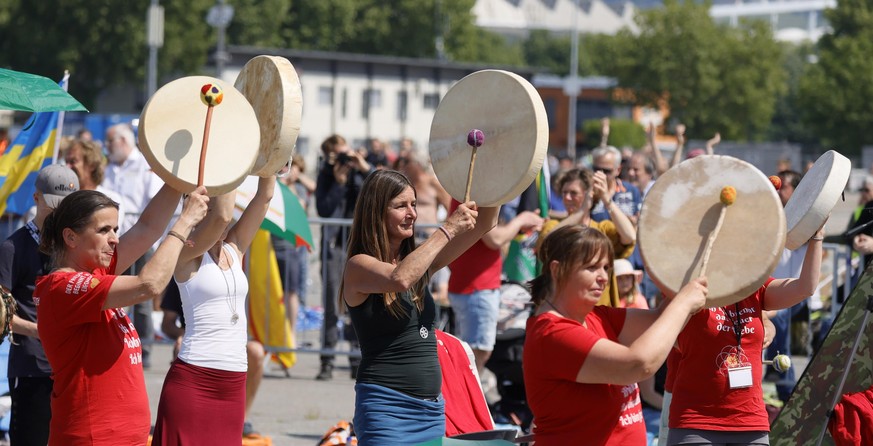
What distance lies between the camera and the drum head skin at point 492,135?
4.23 m

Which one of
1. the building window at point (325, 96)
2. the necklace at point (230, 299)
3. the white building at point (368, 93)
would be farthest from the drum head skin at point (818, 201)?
the building window at point (325, 96)

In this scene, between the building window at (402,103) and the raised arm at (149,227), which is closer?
the raised arm at (149,227)

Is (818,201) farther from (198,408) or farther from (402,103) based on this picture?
(402,103)

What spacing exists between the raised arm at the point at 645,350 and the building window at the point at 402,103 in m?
58.9

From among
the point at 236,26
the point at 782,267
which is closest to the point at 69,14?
the point at 236,26

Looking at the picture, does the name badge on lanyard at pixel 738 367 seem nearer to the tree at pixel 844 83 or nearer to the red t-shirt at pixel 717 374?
the red t-shirt at pixel 717 374

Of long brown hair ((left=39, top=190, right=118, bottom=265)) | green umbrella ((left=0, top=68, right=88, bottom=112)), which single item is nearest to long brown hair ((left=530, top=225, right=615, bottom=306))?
long brown hair ((left=39, top=190, right=118, bottom=265))

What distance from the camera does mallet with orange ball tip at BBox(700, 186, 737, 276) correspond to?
385cm

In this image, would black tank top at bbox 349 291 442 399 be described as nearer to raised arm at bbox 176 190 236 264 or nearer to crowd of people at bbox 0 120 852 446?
crowd of people at bbox 0 120 852 446

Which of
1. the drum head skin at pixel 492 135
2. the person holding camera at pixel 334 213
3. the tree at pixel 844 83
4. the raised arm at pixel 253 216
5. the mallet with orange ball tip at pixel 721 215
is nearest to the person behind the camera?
the mallet with orange ball tip at pixel 721 215

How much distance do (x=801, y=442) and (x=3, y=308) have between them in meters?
3.56

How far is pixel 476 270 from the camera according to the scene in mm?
8109

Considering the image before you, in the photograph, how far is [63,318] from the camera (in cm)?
427

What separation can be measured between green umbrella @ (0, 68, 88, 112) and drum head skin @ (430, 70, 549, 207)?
135 centimetres
